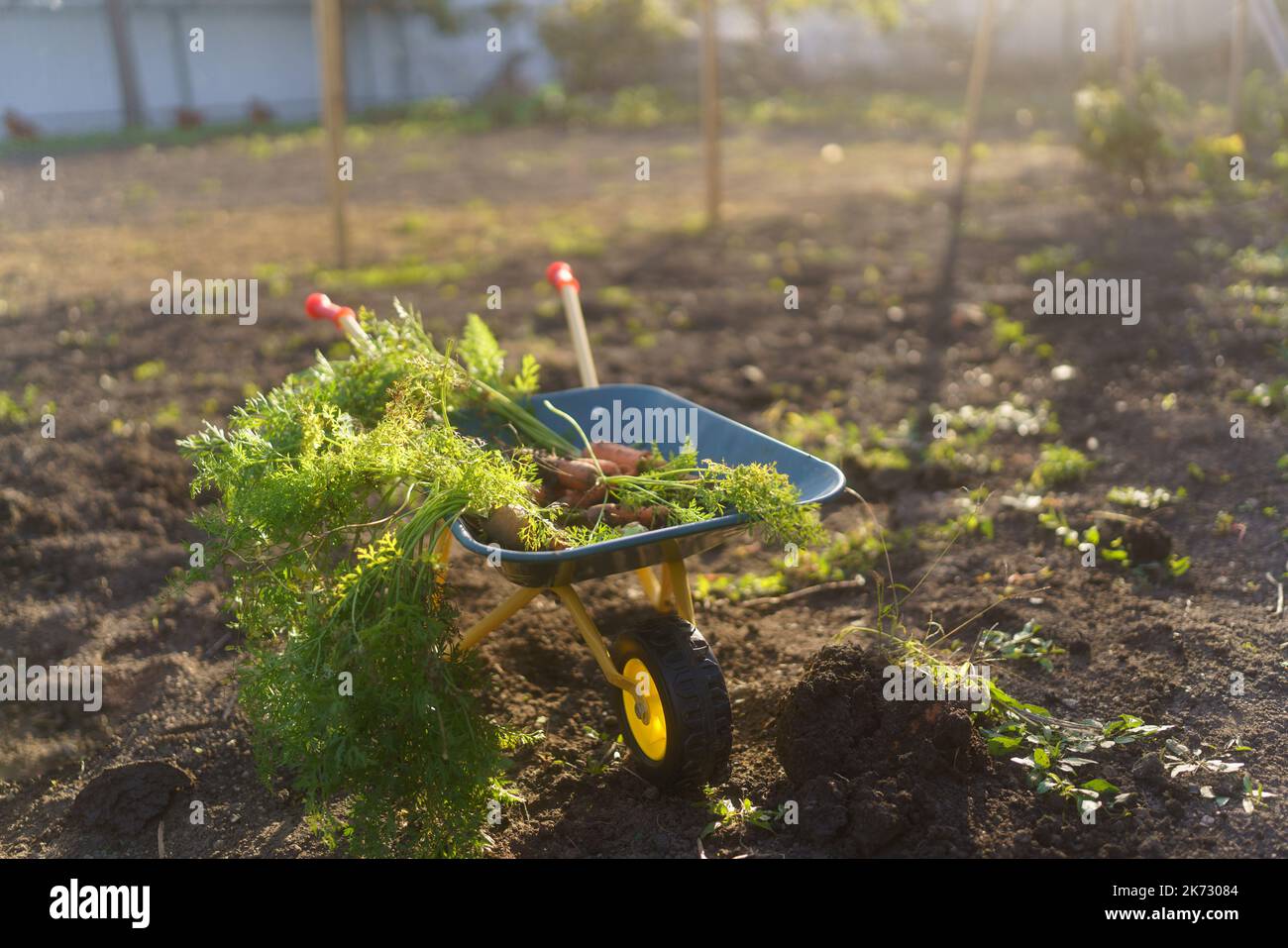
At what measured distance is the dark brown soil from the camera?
9.34ft

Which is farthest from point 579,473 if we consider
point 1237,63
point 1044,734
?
point 1237,63

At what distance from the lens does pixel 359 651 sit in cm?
243

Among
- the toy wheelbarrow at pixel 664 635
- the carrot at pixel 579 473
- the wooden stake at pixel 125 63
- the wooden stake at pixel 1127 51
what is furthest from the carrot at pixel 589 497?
the wooden stake at pixel 125 63

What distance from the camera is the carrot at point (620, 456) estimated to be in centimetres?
317

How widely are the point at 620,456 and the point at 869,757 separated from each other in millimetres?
1020

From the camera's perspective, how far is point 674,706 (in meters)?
2.74

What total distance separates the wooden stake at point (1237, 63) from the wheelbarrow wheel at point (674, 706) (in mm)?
9161

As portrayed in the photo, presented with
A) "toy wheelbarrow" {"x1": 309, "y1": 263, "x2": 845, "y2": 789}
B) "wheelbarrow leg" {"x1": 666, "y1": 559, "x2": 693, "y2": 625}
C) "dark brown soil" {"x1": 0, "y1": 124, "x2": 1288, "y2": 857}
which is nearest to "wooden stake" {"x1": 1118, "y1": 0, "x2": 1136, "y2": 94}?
"dark brown soil" {"x1": 0, "y1": 124, "x2": 1288, "y2": 857}

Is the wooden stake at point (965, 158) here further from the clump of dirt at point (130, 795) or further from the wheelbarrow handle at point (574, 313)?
the clump of dirt at point (130, 795)

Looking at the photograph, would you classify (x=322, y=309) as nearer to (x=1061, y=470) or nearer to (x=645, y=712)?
(x=645, y=712)

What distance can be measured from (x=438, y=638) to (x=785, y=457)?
113 centimetres
